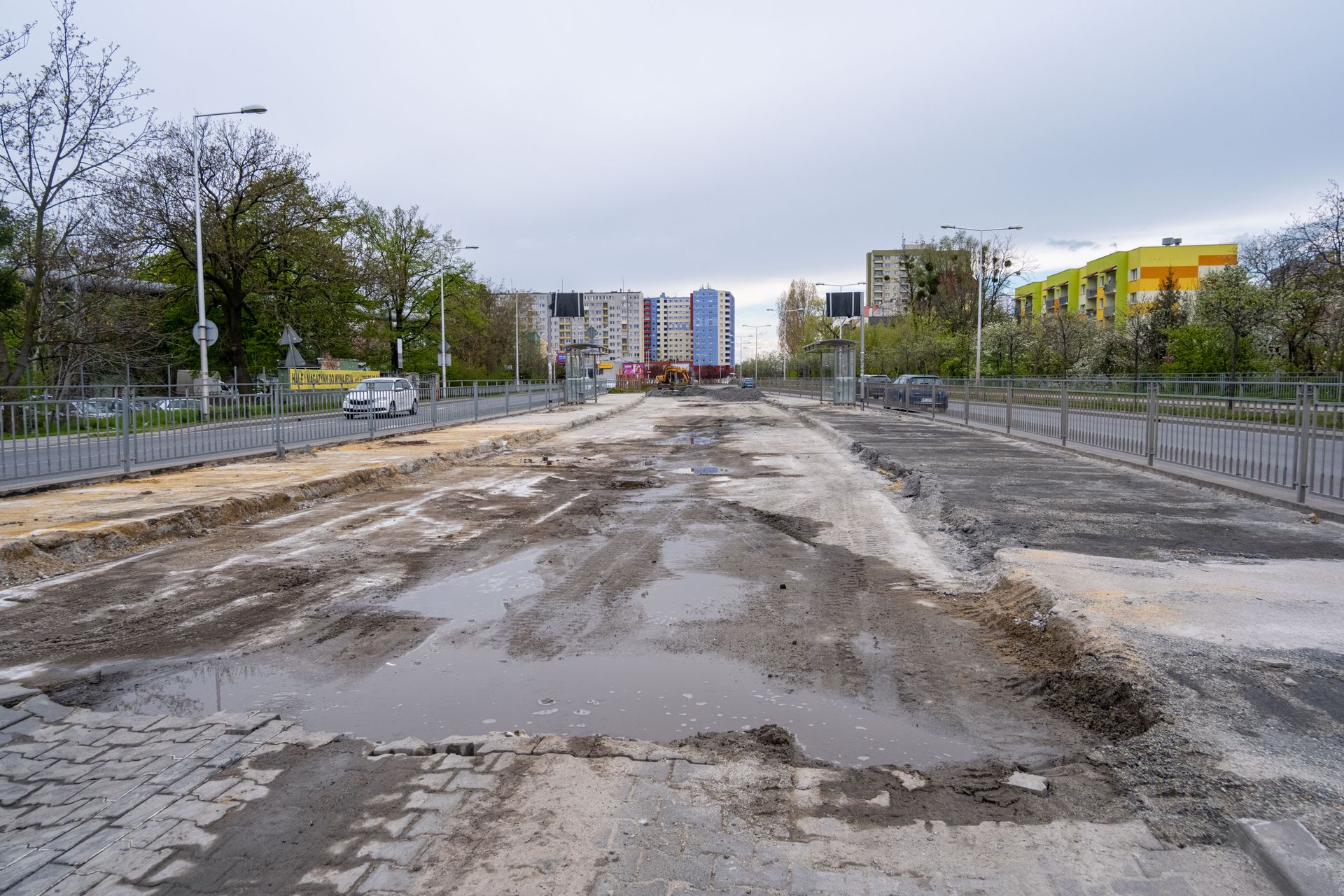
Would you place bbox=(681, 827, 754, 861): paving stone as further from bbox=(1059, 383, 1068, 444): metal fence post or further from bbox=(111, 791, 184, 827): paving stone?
bbox=(1059, 383, 1068, 444): metal fence post

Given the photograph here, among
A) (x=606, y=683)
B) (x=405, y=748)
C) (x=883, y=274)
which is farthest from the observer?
(x=883, y=274)

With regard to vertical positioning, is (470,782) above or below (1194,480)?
below

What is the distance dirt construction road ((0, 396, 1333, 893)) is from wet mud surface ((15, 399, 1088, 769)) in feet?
0.08

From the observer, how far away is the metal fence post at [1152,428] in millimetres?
12695

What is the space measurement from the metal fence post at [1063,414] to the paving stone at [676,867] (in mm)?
16004

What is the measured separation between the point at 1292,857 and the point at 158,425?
47.6 feet

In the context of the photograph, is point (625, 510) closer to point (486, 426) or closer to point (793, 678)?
point (793, 678)

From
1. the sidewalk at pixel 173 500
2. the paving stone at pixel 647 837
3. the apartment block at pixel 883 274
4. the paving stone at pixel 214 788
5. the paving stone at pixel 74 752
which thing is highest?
the apartment block at pixel 883 274

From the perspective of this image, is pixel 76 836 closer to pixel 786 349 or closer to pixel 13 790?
pixel 13 790

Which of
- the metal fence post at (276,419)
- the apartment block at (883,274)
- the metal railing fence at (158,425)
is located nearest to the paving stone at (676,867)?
the metal railing fence at (158,425)

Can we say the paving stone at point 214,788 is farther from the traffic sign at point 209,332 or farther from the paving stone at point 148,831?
the traffic sign at point 209,332

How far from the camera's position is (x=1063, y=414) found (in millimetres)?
16703

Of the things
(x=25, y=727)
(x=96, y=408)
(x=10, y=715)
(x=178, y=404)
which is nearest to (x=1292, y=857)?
(x=25, y=727)

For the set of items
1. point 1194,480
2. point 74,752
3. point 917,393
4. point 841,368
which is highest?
point 841,368
